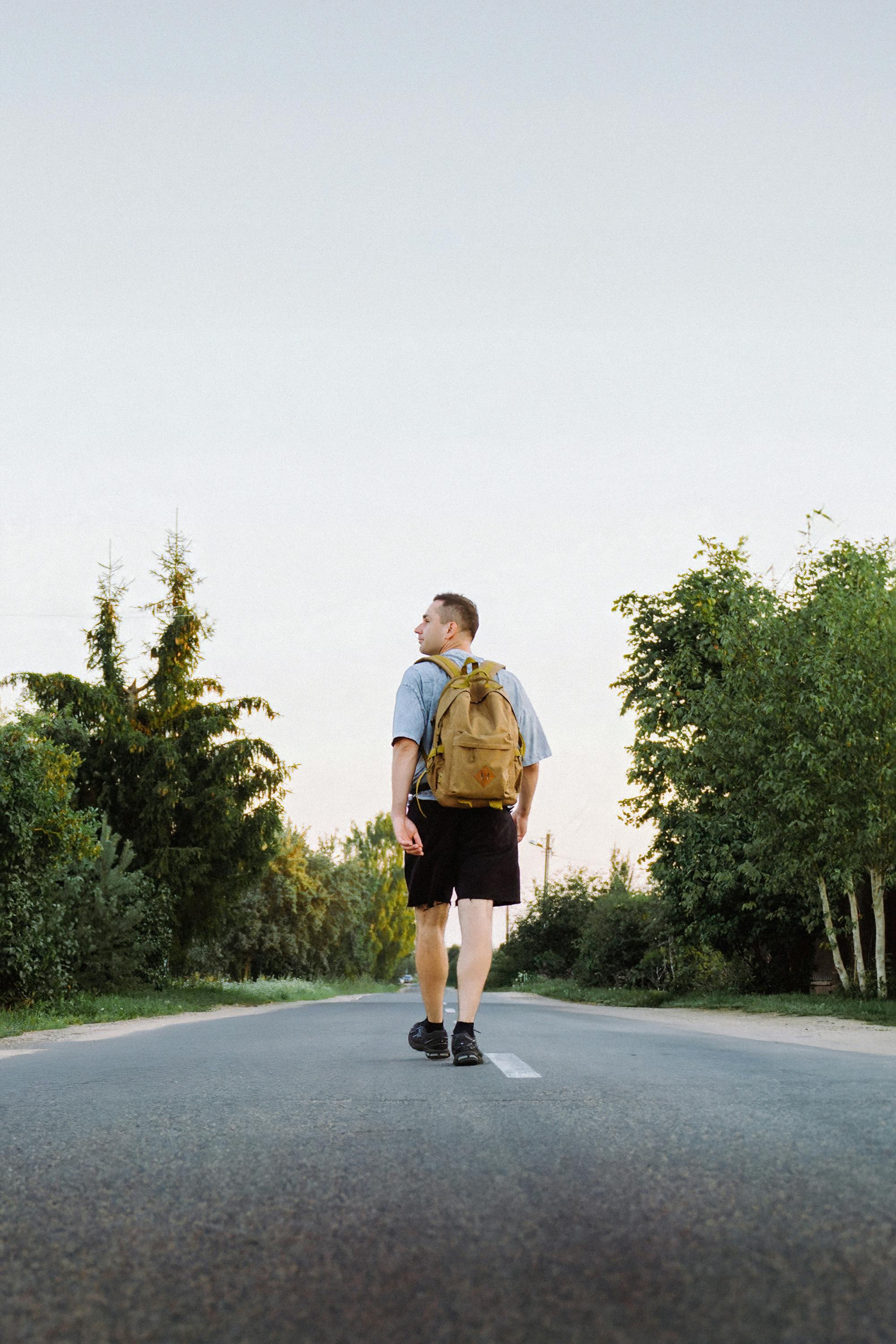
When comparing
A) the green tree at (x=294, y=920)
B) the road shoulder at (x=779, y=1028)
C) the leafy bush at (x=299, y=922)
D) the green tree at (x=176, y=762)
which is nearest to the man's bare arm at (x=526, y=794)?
the road shoulder at (x=779, y=1028)

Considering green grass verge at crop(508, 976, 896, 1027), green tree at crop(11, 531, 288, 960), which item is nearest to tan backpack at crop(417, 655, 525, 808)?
green grass verge at crop(508, 976, 896, 1027)

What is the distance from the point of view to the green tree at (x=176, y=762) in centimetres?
2406

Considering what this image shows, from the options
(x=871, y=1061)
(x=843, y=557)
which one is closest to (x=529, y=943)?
(x=843, y=557)

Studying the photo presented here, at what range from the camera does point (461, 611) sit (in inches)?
225

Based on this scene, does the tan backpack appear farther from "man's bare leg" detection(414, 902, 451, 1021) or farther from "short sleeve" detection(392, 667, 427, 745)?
"man's bare leg" detection(414, 902, 451, 1021)

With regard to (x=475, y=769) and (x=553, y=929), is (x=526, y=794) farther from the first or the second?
(x=553, y=929)

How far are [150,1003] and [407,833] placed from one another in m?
14.5

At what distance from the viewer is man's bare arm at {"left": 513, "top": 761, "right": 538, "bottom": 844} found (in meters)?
5.57

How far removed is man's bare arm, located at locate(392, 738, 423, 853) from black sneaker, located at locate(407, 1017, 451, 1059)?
3.26 ft

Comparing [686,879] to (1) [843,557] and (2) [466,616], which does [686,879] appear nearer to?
(1) [843,557]

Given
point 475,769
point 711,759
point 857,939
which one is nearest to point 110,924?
point 711,759

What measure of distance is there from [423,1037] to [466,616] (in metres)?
2.17

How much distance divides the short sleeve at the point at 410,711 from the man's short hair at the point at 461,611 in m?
0.43

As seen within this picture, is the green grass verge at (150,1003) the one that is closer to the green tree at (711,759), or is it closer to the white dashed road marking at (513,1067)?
the white dashed road marking at (513,1067)
